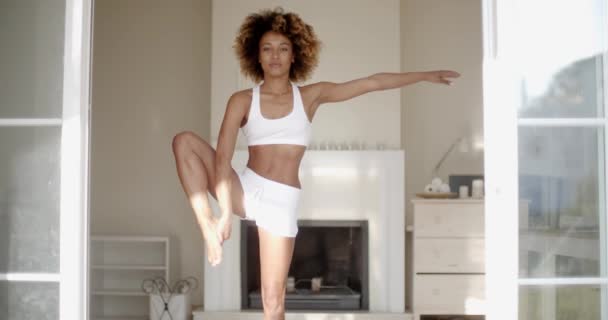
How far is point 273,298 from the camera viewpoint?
3549 millimetres

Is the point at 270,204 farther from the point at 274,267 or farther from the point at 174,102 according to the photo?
the point at 174,102

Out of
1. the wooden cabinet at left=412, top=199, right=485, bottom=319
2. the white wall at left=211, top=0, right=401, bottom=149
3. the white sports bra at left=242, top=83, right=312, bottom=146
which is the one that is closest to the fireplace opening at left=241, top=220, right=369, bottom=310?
the wooden cabinet at left=412, top=199, right=485, bottom=319

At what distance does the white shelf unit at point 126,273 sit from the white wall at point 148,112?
122mm

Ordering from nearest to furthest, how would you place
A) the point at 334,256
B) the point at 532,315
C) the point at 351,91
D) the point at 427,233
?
the point at 532,315 → the point at 351,91 → the point at 427,233 → the point at 334,256

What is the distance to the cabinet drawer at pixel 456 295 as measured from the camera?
5.80 metres

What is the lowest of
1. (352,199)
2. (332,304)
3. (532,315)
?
(332,304)

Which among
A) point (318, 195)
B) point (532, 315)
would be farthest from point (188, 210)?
point (532, 315)

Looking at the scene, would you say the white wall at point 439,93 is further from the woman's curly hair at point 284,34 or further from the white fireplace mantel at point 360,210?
the woman's curly hair at point 284,34

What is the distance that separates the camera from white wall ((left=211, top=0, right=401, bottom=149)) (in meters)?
6.09

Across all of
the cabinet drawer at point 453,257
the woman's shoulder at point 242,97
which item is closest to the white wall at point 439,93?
the cabinet drawer at point 453,257

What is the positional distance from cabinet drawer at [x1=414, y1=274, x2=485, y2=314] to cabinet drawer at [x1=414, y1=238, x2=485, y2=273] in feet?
0.19

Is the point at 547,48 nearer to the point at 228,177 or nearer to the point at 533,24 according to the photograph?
the point at 533,24

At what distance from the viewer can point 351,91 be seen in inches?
146

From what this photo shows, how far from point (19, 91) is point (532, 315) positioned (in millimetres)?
2187
